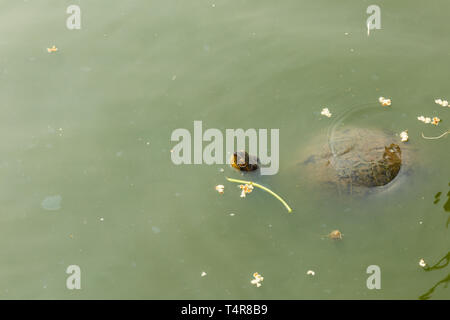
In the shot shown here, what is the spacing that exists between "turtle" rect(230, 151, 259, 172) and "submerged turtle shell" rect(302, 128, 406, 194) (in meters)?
0.39

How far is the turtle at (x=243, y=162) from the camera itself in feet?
11.2

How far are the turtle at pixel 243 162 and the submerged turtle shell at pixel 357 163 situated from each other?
39 centimetres

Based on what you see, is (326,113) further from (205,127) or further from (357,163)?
(205,127)

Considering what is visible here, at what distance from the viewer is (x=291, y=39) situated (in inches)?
163

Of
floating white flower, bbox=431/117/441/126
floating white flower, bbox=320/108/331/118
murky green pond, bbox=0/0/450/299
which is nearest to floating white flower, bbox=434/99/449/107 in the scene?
murky green pond, bbox=0/0/450/299

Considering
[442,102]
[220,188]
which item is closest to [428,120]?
[442,102]

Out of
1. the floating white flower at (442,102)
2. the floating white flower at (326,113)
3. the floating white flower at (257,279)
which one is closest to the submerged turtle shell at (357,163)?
the floating white flower at (326,113)

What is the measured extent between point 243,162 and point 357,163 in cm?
84

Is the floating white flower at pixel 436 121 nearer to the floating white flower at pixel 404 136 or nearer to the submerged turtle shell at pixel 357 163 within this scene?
the floating white flower at pixel 404 136

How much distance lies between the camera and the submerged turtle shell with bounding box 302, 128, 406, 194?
3.33m

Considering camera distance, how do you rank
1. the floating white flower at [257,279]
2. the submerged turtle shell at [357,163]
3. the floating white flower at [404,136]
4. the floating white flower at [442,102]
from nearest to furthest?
the floating white flower at [257,279] < the submerged turtle shell at [357,163] < the floating white flower at [404,136] < the floating white flower at [442,102]


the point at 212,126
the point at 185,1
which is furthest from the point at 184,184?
the point at 185,1

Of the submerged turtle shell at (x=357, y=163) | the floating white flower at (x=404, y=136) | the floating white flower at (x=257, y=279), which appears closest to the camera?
the floating white flower at (x=257, y=279)

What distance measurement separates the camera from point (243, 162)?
342 centimetres
